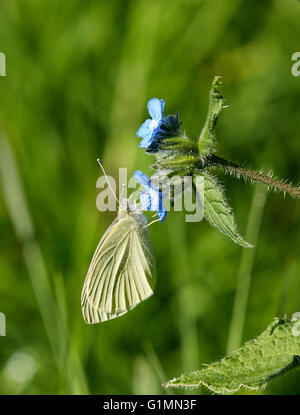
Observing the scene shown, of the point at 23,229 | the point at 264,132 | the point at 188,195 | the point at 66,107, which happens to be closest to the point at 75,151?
the point at 66,107

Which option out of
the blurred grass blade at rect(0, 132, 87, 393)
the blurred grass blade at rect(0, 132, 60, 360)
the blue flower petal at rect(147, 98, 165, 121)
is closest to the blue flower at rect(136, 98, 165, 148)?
the blue flower petal at rect(147, 98, 165, 121)

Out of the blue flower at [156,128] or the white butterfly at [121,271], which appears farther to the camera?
the white butterfly at [121,271]

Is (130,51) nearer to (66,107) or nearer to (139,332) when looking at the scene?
(66,107)

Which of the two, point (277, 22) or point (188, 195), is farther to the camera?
point (277, 22)

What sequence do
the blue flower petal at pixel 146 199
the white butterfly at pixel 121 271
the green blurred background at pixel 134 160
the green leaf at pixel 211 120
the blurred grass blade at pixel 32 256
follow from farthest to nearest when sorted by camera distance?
the green blurred background at pixel 134 160
the white butterfly at pixel 121 271
the blurred grass blade at pixel 32 256
the blue flower petal at pixel 146 199
the green leaf at pixel 211 120

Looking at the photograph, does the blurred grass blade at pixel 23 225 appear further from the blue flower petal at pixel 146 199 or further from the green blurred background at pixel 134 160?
the blue flower petal at pixel 146 199

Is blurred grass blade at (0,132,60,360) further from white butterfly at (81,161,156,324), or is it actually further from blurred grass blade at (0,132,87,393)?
white butterfly at (81,161,156,324)

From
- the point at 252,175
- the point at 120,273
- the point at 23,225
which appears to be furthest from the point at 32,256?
the point at 252,175

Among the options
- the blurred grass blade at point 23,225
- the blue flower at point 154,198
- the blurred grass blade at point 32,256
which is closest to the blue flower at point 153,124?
the blue flower at point 154,198
